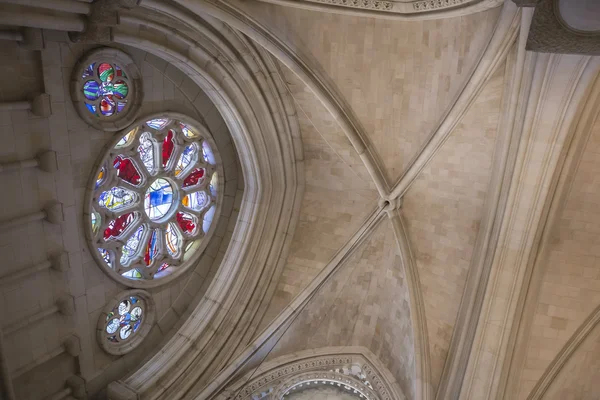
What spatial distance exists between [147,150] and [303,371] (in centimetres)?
443

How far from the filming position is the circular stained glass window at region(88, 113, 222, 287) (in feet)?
25.8

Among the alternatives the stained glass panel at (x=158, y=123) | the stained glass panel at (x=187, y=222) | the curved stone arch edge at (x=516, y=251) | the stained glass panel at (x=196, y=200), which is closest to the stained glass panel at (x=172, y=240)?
the stained glass panel at (x=187, y=222)

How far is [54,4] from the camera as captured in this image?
527cm

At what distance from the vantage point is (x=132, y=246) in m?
8.59

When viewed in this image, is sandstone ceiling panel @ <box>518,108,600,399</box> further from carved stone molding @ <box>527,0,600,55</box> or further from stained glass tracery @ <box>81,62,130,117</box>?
stained glass tracery @ <box>81,62,130,117</box>

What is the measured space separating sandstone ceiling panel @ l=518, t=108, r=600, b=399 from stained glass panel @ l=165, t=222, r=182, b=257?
5599mm

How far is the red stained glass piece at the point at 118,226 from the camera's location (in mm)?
8071

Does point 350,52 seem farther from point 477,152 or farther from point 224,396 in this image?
point 224,396

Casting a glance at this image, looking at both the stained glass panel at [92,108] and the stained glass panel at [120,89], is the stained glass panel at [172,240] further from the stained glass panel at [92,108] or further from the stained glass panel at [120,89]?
the stained glass panel at [92,108]

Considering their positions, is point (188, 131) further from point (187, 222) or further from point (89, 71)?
point (89, 71)

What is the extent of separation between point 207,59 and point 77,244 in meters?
3.16

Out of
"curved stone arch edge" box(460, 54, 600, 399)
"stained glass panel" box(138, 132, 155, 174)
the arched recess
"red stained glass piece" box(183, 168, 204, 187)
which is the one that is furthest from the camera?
"red stained glass piece" box(183, 168, 204, 187)

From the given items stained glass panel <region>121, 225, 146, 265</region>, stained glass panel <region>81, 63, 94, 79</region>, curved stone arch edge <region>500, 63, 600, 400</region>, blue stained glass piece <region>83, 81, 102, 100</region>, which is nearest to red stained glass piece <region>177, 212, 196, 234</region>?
stained glass panel <region>121, 225, 146, 265</region>

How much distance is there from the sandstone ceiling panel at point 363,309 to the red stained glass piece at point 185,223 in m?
2.39
